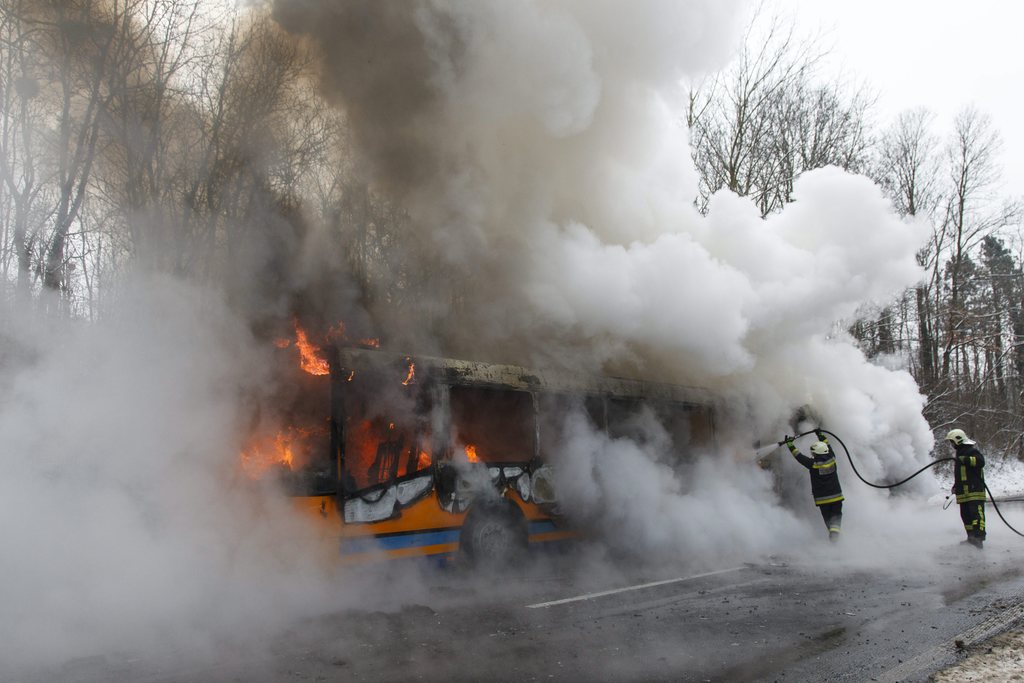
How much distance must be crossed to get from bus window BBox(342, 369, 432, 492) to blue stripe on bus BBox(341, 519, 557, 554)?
0.42 metres

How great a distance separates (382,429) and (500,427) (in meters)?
1.78

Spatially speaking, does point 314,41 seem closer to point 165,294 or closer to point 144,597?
point 165,294

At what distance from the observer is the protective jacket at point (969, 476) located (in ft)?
31.3

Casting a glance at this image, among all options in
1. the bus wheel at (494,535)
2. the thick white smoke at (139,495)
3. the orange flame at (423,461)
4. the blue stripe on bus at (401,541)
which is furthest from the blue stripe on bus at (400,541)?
the orange flame at (423,461)

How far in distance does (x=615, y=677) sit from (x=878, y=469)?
950 centimetres

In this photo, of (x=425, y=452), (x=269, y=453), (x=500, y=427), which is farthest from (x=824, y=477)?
(x=269, y=453)

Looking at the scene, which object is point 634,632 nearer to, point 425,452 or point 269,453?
point 425,452

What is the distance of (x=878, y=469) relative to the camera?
491 inches

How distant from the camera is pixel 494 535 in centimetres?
768

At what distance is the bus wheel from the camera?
738 centimetres

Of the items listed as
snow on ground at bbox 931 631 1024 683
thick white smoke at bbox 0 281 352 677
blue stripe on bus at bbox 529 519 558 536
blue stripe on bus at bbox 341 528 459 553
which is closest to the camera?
snow on ground at bbox 931 631 1024 683

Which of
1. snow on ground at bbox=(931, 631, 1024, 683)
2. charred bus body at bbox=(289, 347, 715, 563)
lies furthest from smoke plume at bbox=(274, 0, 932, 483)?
snow on ground at bbox=(931, 631, 1024, 683)

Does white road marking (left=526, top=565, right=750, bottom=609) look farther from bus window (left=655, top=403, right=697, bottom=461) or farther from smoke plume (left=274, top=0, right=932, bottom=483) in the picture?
smoke plume (left=274, top=0, right=932, bottom=483)

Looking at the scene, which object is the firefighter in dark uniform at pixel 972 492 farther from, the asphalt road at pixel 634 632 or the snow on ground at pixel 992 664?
the snow on ground at pixel 992 664
